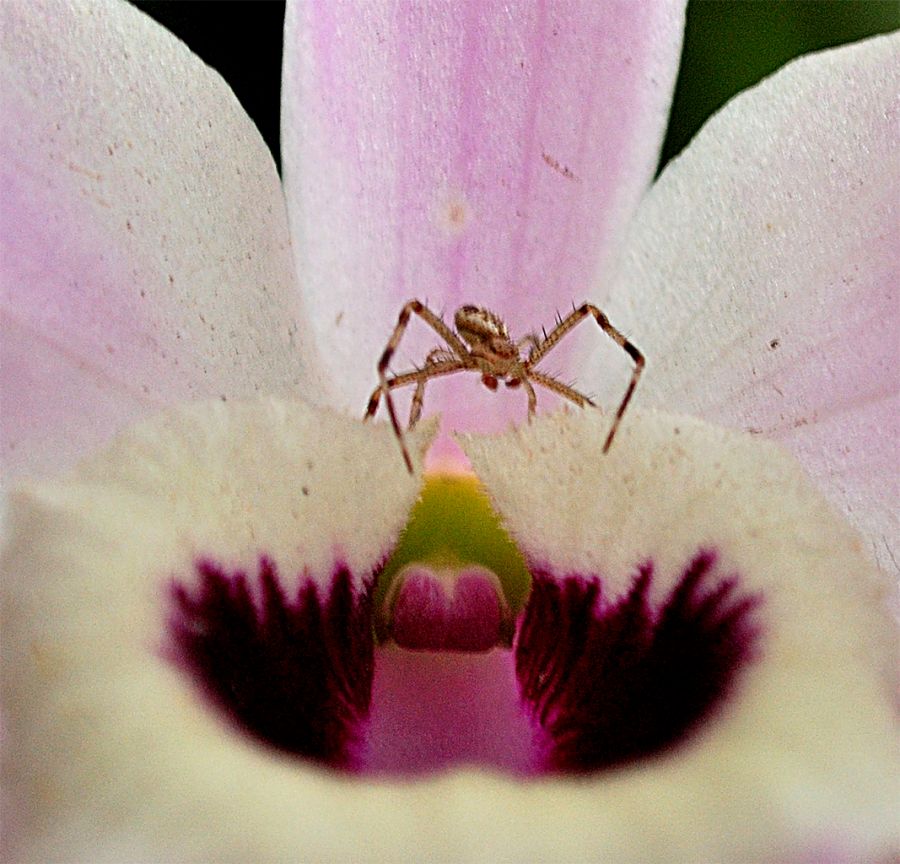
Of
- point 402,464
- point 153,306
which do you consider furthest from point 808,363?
point 153,306

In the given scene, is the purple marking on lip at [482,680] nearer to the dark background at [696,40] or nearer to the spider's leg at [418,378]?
the spider's leg at [418,378]

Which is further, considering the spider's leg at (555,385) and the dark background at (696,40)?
the dark background at (696,40)

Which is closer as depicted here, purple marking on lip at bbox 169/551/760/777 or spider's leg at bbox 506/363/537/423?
purple marking on lip at bbox 169/551/760/777

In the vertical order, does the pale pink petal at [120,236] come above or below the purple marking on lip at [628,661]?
above

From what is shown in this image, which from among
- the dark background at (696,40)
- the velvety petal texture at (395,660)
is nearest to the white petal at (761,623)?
the velvety petal texture at (395,660)

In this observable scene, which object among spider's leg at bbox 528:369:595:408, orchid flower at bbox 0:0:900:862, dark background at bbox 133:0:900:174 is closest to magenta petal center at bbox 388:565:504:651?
orchid flower at bbox 0:0:900:862

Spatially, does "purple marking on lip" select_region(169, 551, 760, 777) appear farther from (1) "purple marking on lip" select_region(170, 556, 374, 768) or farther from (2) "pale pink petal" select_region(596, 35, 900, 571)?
(2) "pale pink petal" select_region(596, 35, 900, 571)
